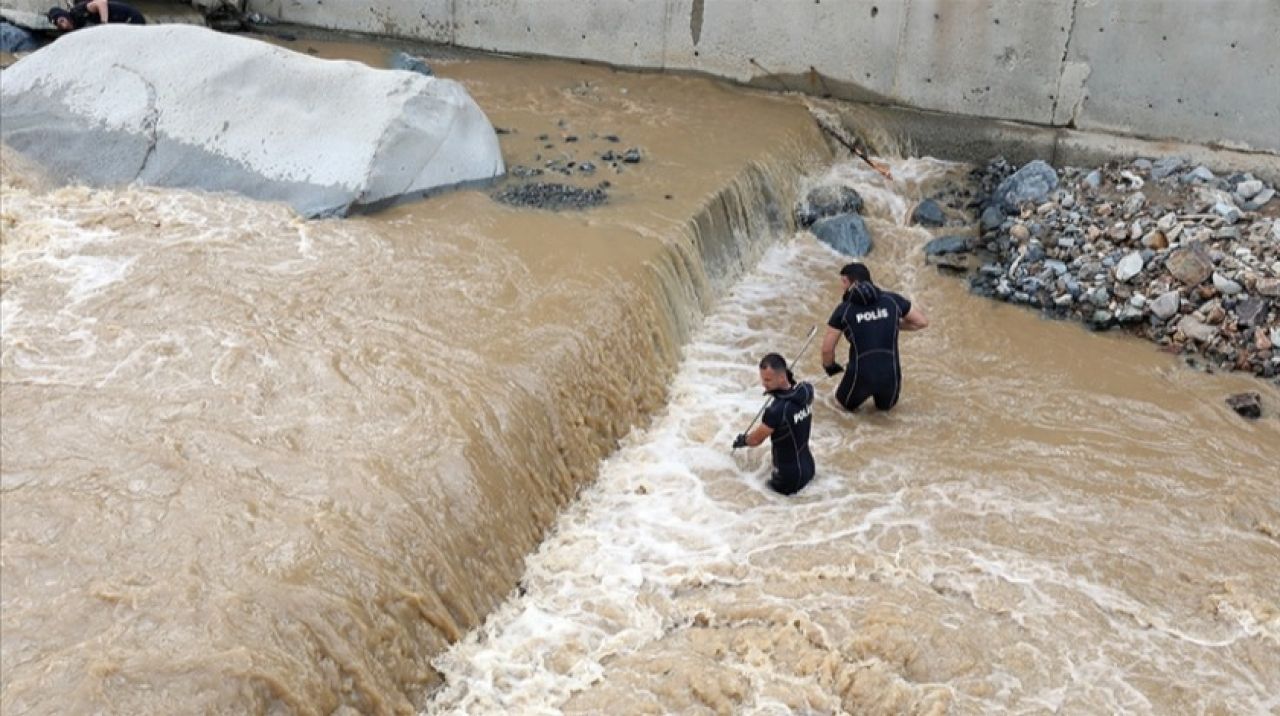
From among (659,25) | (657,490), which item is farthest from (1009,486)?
(659,25)

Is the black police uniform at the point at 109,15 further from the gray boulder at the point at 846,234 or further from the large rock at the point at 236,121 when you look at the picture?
the gray boulder at the point at 846,234

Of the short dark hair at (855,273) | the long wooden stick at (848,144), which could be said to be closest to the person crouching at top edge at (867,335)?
the short dark hair at (855,273)

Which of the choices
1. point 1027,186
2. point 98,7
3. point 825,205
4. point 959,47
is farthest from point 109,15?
point 1027,186

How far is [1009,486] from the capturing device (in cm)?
678

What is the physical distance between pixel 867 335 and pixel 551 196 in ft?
10.5

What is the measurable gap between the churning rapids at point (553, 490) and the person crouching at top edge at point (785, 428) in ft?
0.50

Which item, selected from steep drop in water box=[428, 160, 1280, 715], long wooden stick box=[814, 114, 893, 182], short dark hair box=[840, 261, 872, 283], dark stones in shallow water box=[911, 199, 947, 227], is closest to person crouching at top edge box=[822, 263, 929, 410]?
short dark hair box=[840, 261, 872, 283]

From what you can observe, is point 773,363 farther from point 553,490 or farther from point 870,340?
point 553,490

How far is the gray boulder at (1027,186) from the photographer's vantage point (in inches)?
408

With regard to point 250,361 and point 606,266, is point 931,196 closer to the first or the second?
point 606,266

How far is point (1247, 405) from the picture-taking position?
7.71 m

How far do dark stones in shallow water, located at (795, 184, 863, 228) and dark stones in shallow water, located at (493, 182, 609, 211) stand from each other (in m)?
2.18

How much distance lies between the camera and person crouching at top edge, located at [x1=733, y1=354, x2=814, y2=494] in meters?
6.26

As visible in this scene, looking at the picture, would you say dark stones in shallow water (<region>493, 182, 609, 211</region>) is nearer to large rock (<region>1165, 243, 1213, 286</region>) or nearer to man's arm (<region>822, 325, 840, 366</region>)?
man's arm (<region>822, 325, 840, 366</region>)
